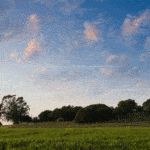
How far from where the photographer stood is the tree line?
910 inches

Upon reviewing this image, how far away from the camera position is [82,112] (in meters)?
23.4

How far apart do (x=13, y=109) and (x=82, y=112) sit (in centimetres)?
1792

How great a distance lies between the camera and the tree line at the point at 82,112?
2311cm

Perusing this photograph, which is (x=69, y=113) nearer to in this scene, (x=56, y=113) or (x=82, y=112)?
(x=56, y=113)

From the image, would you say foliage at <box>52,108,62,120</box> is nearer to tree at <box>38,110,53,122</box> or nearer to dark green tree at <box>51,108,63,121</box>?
dark green tree at <box>51,108,63,121</box>

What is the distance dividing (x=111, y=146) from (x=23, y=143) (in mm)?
3889

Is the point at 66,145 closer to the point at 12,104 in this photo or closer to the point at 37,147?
the point at 37,147

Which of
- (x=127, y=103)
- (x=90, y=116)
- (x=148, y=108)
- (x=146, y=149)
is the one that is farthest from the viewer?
(x=127, y=103)

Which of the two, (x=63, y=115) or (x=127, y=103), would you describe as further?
(x=63, y=115)

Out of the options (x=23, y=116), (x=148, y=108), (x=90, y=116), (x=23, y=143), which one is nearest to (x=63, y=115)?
(x=90, y=116)

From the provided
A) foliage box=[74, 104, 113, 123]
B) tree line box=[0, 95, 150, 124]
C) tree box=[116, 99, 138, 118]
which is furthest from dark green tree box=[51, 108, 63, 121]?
tree box=[116, 99, 138, 118]

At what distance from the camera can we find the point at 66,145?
6.37 m

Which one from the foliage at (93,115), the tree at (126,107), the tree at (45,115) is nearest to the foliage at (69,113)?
the tree at (45,115)

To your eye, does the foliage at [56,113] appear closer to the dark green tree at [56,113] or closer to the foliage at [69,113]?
the dark green tree at [56,113]
